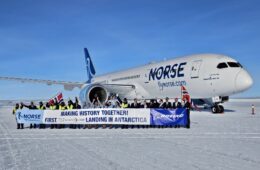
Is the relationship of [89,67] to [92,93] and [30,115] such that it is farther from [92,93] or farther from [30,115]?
[30,115]

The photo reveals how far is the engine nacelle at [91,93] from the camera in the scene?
21.7m

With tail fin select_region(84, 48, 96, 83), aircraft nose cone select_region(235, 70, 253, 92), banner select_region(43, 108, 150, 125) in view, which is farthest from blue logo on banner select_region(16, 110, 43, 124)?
tail fin select_region(84, 48, 96, 83)

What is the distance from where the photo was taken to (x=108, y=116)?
12938mm

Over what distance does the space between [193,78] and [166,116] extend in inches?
263

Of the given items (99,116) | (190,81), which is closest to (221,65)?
(190,81)

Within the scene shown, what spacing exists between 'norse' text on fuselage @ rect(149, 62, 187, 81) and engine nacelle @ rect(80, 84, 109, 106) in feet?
13.1

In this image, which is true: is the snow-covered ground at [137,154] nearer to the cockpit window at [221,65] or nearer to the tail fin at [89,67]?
the cockpit window at [221,65]

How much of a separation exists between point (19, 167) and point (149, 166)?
2.36 meters

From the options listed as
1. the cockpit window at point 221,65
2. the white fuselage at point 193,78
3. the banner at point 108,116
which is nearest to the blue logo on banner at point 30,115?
the banner at point 108,116

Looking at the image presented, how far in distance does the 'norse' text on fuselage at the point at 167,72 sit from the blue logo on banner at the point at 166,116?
23.5 ft

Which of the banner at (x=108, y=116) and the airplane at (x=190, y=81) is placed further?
the airplane at (x=190, y=81)

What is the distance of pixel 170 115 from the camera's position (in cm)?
1266

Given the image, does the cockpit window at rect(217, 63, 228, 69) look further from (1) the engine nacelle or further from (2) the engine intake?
(1) the engine nacelle

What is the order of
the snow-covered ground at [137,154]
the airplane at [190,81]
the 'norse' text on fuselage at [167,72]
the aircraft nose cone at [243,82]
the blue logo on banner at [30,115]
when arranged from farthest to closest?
the 'norse' text on fuselage at [167,72] < the airplane at [190,81] < the aircraft nose cone at [243,82] < the blue logo on banner at [30,115] < the snow-covered ground at [137,154]
